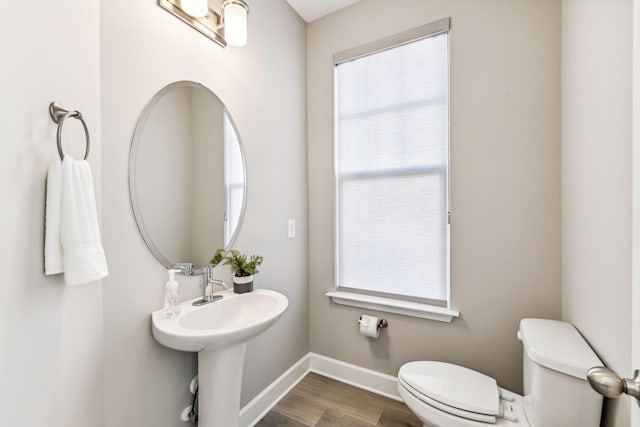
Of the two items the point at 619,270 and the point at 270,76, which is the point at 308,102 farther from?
the point at 619,270

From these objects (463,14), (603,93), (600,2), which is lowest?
(603,93)

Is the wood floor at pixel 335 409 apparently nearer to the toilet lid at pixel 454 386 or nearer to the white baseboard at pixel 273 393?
the white baseboard at pixel 273 393

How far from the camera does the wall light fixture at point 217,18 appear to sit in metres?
1.17

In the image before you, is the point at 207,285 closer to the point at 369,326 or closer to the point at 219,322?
the point at 219,322

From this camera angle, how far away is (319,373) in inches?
81.0

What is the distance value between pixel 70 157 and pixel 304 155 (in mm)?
1451

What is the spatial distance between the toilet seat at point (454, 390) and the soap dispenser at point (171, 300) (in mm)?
1113

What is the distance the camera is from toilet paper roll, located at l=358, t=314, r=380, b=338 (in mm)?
1771

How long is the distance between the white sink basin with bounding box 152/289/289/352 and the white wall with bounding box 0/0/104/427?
0.23 metres

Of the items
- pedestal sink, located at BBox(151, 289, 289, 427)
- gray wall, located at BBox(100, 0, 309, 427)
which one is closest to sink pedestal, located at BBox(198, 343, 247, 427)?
pedestal sink, located at BBox(151, 289, 289, 427)

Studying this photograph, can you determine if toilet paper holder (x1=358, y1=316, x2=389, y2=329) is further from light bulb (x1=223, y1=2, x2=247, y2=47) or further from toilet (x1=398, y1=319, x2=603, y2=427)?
light bulb (x1=223, y1=2, x2=247, y2=47)

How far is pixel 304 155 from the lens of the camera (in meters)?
2.09

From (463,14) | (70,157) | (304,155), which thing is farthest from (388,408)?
(463,14)

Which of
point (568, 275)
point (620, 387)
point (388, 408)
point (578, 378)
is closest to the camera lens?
point (620, 387)
